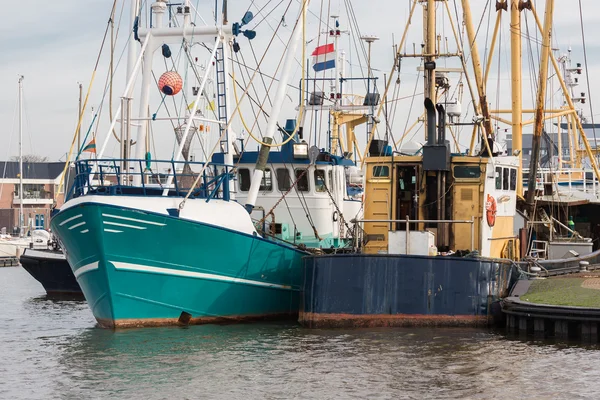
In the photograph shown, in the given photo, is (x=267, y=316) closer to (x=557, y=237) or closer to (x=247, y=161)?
(x=247, y=161)

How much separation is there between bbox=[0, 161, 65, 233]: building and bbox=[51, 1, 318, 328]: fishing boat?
70342 mm

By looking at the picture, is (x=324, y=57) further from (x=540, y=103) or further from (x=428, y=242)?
(x=428, y=242)

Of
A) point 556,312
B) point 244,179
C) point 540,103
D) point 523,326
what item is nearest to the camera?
point 556,312

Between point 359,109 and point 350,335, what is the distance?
18.0 m

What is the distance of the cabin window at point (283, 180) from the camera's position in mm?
26797

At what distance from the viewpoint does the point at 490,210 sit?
917 inches

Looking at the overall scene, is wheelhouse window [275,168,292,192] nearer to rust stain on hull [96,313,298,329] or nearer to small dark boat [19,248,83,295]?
rust stain on hull [96,313,298,329]

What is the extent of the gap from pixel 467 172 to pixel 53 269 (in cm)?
1738

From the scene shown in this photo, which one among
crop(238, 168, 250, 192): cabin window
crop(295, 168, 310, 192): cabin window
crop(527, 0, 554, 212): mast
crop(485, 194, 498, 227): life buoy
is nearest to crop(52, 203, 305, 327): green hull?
crop(295, 168, 310, 192): cabin window

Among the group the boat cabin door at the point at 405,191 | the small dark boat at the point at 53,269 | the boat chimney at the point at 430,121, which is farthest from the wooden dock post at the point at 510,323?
the small dark boat at the point at 53,269

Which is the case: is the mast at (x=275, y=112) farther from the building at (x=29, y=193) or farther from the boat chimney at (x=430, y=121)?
the building at (x=29, y=193)

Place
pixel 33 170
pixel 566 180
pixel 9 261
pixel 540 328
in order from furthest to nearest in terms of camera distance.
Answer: pixel 33 170 < pixel 9 261 < pixel 566 180 < pixel 540 328

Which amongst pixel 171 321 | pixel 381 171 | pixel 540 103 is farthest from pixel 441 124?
pixel 540 103

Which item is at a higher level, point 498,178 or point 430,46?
point 430,46
